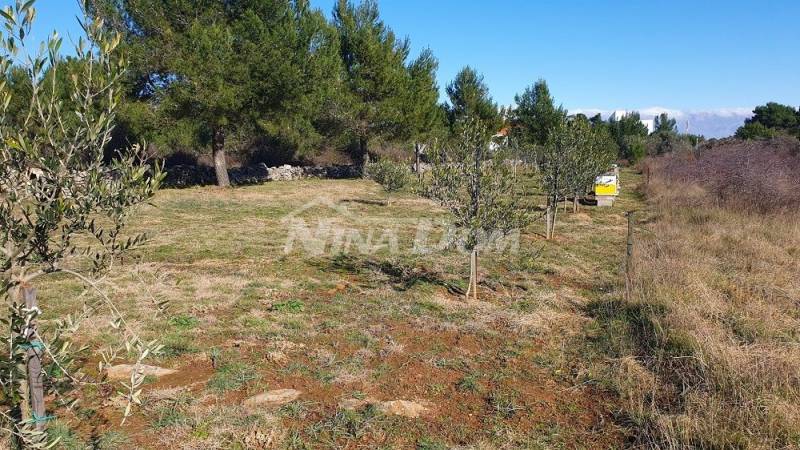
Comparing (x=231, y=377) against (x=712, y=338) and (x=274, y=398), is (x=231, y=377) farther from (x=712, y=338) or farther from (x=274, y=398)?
(x=712, y=338)

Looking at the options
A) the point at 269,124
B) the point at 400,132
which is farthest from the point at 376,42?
the point at 269,124

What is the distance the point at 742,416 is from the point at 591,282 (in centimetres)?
563

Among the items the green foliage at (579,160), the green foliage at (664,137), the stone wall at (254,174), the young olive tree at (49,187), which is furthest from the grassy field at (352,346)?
the green foliage at (664,137)

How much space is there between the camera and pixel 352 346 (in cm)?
669

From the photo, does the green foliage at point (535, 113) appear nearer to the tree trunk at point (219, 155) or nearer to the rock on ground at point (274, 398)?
the tree trunk at point (219, 155)

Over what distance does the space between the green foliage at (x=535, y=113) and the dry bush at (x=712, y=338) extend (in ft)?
91.6

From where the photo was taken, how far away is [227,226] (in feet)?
49.3

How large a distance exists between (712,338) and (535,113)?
124ft

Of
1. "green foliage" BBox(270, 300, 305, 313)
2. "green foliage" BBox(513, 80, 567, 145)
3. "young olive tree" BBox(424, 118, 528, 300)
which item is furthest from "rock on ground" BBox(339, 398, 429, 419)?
"green foliage" BBox(513, 80, 567, 145)

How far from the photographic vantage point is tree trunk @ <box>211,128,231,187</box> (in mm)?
23547

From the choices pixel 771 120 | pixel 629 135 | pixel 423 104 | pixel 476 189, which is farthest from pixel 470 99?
pixel 771 120

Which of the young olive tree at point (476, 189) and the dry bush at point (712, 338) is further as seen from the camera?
the young olive tree at point (476, 189)

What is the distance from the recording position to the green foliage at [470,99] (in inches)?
1414

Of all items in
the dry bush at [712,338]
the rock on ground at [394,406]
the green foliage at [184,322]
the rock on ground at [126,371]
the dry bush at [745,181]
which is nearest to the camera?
the dry bush at [712,338]
